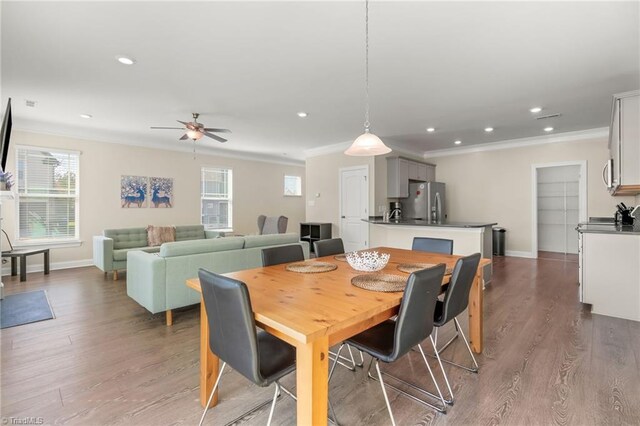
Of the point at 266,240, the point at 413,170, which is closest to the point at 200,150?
the point at 266,240

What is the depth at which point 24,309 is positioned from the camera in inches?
133

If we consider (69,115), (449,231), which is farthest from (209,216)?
(449,231)

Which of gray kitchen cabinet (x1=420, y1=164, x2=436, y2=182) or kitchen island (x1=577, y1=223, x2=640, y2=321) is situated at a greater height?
gray kitchen cabinet (x1=420, y1=164, x2=436, y2=182)

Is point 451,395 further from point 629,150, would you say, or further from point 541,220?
point 541,220

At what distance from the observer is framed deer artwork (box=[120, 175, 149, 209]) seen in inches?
242

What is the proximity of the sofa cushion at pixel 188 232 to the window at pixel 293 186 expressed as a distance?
10.7 feet

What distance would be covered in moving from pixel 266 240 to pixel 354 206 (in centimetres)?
319

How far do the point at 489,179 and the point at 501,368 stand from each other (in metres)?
5.74

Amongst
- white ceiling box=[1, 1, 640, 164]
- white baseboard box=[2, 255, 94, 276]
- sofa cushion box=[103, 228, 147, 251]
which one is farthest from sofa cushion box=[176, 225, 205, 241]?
white ceiling box=[1, 1, 640, 164]

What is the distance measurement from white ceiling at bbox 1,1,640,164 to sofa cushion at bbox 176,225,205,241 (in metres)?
2.17

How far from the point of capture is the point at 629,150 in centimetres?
325

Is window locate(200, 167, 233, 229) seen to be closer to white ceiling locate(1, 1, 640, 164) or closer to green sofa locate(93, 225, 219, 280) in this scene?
green sofa locate(93, 225, 219, 280)

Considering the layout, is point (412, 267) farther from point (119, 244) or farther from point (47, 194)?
point (47, 194)

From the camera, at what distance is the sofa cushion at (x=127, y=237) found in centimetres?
518
